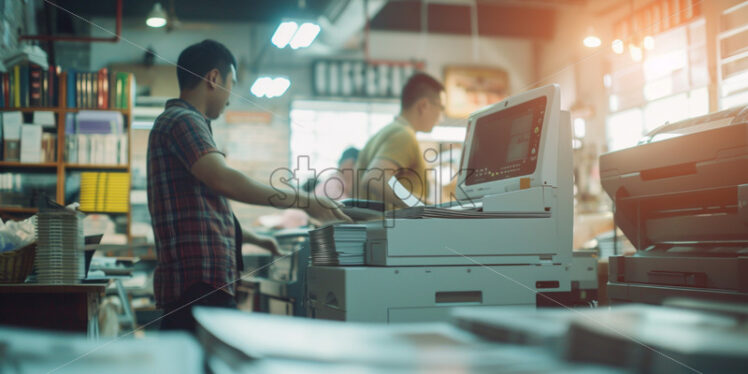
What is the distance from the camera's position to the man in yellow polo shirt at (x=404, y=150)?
2500 mm

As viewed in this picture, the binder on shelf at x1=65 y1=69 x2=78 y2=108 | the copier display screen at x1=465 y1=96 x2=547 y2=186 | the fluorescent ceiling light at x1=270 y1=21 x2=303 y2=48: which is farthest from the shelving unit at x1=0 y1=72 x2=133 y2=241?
the copier display screen at x1=465 y1=96 x2=547 y2=186

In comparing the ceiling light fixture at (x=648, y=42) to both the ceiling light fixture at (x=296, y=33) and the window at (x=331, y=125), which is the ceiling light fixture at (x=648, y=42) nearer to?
the window at (x=331, y=125)

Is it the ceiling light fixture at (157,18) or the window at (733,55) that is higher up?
the ceiling light fixture at (157,18)

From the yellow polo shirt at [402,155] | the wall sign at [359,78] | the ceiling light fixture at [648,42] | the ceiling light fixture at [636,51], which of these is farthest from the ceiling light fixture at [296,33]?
the ceiling light fixture at [648,42]

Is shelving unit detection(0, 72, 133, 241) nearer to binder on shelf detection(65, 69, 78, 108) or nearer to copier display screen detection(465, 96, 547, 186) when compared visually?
binder on shelf detection(65, 69, 78, 108)

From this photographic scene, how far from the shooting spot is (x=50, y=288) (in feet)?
5.75

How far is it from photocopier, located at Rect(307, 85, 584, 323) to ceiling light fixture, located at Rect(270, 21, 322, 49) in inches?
104

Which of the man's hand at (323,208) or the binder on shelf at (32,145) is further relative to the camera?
the binder on shelf at (32,145)

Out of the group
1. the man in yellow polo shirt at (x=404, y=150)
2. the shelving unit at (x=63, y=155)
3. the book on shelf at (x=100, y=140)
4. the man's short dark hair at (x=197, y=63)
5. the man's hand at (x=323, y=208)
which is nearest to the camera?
the man's hand at (x=323, y=208)

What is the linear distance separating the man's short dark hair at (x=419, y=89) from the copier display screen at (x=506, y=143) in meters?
0.81

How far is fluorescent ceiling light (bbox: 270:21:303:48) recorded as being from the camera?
4301mm

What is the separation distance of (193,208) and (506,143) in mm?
970

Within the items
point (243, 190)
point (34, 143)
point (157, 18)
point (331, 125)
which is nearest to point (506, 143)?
point (243, 190)

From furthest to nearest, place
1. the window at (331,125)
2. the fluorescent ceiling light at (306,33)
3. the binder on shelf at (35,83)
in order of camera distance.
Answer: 1. the window at (331,125)
2. the fluorescent ceiling light at (306,33)
3. the binder on shelf at (35,83)
